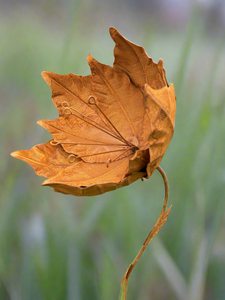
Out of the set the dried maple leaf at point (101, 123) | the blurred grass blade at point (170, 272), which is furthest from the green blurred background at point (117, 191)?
the dried maple leaf at point (101, 123)

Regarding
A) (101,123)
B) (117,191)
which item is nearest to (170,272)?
(117,191)

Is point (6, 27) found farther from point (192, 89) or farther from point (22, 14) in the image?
point (192, 89)

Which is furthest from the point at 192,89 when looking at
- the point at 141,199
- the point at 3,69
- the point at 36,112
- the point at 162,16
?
the point at 3,69

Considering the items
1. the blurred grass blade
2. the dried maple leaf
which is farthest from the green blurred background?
the dried maple leaf

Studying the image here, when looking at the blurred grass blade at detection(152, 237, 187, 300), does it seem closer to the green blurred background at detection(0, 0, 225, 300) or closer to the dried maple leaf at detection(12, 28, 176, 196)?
the green blurred background at detection(0, 0, 225, 300)

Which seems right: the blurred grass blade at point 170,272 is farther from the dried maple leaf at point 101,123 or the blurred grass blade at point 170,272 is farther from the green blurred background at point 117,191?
the dried maple leaf at point 101,123

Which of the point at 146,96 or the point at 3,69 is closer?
the point at 146,96

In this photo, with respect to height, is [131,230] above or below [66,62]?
below
